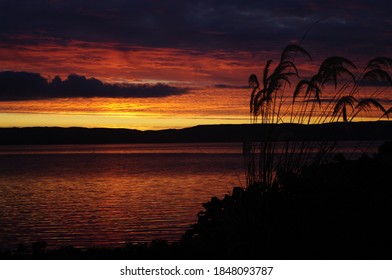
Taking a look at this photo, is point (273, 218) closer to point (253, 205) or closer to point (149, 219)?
point (253, 205)

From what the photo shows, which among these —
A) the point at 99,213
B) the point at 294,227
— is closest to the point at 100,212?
the point at 99,213

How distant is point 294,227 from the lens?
20.7 ft

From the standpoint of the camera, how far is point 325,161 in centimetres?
723

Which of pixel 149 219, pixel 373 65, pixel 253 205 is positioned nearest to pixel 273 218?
pixel 253 205

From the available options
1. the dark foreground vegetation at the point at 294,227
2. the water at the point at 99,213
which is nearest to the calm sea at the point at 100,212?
the water at the point at 99,213

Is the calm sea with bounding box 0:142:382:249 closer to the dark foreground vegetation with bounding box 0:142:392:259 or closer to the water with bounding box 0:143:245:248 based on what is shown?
the water with bounding box 0:143:245:248

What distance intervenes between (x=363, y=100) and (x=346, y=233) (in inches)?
74.4

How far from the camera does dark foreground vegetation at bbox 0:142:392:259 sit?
620 cm

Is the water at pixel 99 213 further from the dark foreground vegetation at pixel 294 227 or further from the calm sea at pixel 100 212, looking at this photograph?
the dark foreground vegetation at pixel 294 227

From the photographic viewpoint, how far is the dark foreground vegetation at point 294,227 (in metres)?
6.20

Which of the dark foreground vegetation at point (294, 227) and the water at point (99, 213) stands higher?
the dark foreground vegetation at point (294, 227)

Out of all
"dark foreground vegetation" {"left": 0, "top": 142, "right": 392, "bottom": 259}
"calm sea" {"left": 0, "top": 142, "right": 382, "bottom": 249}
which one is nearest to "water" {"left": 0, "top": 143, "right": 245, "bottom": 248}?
"calm sea" {"left": 0, "top": 142, "right": 382, "bottom": 249}

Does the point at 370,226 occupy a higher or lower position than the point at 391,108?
lower

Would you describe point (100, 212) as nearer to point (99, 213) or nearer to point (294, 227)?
point (99, 213)
